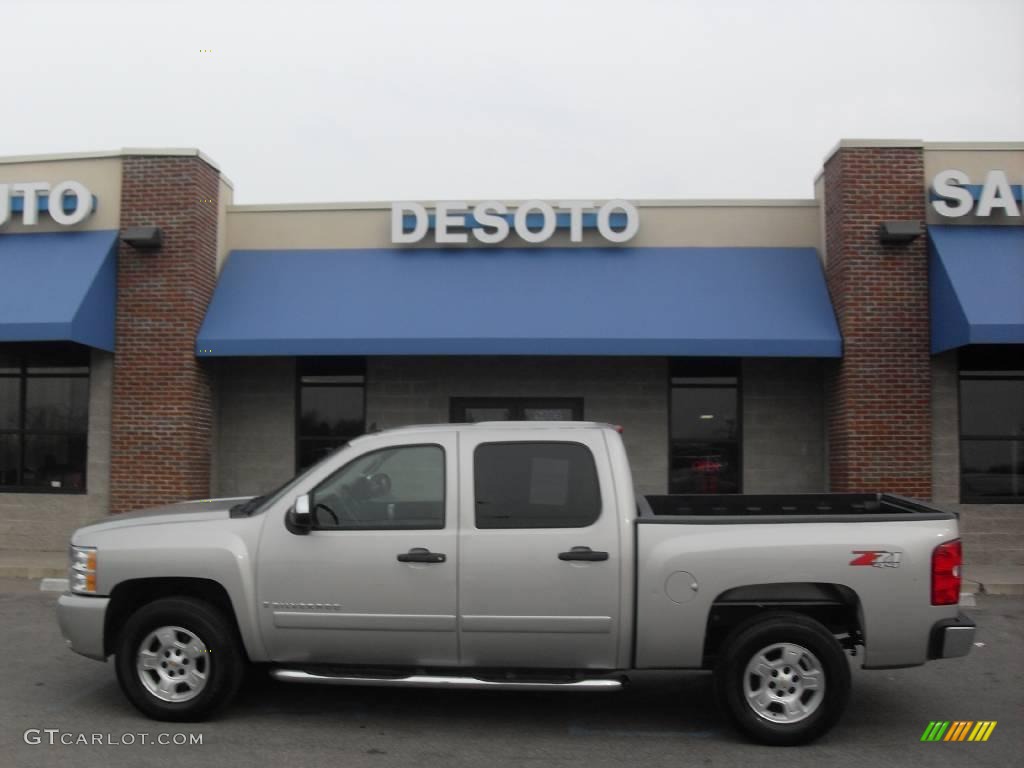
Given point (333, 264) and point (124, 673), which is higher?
point (333, 264)

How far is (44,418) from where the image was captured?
13508mm

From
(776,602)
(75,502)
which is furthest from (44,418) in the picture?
(776,602)

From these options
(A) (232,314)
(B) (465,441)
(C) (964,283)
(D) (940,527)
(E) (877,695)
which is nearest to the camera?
(D) (940,527)

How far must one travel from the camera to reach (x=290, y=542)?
592 cm

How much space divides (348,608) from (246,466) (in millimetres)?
8488

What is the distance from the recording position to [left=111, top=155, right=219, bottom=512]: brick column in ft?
42.1

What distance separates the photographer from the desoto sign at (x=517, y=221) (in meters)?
13.2

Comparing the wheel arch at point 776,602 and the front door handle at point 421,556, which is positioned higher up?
the front door handle at point 421,556

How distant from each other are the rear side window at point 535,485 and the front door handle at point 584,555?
17 cm

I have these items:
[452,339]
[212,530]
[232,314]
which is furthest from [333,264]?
[212,530]

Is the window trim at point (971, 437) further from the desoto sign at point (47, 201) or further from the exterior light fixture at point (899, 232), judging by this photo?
the desoto sign at point (47, 201)

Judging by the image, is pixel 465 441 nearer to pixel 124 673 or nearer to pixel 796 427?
pixel 124 673

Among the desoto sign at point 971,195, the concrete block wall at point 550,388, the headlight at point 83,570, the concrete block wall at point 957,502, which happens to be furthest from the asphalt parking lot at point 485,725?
the desoto sign at point 971,195

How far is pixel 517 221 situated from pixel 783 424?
4.70 metres
